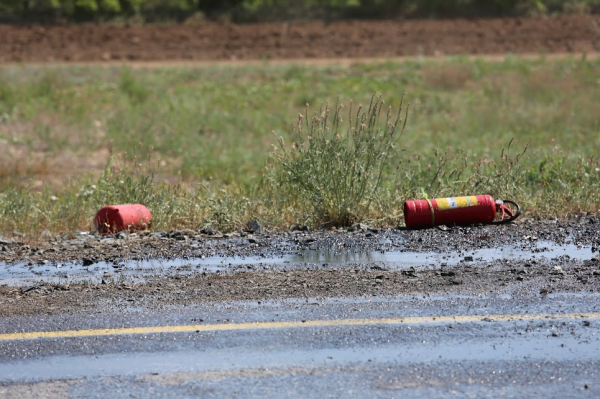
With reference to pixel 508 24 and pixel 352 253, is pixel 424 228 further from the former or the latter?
pixel 508 24

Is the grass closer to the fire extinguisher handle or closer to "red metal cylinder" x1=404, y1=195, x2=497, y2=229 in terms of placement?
"red metal cylinder" x1=404, y1=195, x2=497, y2=229

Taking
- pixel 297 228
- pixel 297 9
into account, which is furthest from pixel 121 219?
pixel 297 9

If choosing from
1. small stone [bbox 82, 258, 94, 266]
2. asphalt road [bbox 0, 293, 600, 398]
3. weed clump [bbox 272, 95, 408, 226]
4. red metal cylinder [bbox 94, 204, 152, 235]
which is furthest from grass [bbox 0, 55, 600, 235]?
asphalt road [bbox 0, 293, 600, 398]

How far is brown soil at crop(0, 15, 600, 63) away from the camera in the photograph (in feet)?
94.1

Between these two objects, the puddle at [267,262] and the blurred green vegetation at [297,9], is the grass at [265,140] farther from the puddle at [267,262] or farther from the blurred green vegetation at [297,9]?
the blurred green vegetation at [297,9]

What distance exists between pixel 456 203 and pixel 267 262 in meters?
2.37

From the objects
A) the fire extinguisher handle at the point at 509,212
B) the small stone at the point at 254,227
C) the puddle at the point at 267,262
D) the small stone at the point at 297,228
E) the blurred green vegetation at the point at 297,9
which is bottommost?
the blurred green vegetation at the point at 297,9

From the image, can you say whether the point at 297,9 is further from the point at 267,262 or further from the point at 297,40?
the point at 267,262

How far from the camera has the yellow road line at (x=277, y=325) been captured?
5.62m

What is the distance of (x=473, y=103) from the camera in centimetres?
2086

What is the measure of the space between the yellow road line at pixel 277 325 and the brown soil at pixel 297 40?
2277 centimetres

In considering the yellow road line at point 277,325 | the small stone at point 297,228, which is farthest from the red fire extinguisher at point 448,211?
the yellow road line at point 277,325

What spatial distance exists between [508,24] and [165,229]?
81.4ft

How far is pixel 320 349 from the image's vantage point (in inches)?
207
